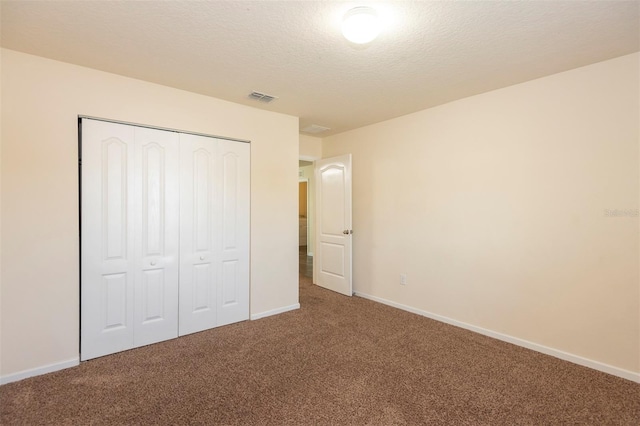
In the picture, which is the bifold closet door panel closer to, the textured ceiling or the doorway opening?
the textured ceiling

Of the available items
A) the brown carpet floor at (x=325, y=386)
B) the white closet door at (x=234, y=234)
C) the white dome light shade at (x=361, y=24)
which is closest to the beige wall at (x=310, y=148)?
the white closet door at (x=234, y=234)

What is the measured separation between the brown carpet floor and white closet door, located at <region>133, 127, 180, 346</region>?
26 cm

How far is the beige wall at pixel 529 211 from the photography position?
2416 millimetres

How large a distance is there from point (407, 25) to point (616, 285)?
262cm

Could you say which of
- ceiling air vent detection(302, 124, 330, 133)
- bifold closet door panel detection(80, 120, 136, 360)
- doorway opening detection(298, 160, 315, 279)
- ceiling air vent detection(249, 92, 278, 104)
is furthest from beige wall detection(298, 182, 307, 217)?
bifold closet door panel detection(80, 120, 136, 360)

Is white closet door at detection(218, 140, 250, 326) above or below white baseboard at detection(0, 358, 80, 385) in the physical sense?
above

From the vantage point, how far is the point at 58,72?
249 cm

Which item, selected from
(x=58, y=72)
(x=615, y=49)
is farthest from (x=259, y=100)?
(x=615, y=49)

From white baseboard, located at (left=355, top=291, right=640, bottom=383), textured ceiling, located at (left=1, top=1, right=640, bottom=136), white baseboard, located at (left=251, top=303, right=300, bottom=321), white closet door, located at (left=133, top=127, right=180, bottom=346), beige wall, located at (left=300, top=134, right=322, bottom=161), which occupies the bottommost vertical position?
white baseboard, located at (left=355, top=291, right=640, bottom=383)

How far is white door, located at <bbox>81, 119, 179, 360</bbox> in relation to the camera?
8.65 feet

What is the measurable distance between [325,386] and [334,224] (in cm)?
270

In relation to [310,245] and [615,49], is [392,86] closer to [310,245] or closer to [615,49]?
[615,49]

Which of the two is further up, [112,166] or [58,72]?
[58,72]

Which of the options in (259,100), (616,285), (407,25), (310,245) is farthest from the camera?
(310,245)
